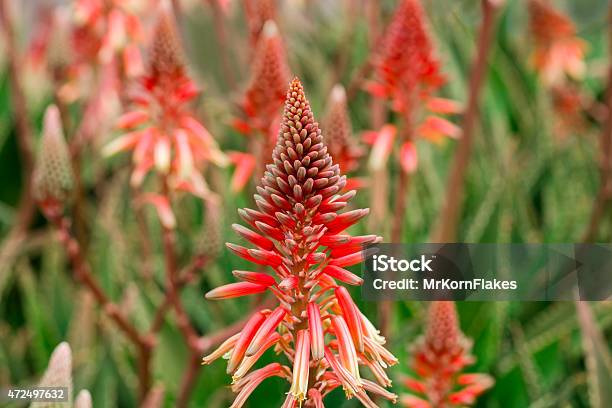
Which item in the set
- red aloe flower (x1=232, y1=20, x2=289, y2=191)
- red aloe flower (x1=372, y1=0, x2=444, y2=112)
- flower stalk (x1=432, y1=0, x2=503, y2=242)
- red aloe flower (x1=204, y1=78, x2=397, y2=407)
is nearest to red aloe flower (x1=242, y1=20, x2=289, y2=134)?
red aloe flower (x1=232, y1=20, x2=289, y2=191)

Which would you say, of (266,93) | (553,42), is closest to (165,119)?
(266,93)

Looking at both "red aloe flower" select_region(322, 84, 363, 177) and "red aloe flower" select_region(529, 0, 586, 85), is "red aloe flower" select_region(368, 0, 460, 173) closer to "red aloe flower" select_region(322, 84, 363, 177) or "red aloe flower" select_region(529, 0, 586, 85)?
"red aloe flower" select_region(322, 84, 363, 177)

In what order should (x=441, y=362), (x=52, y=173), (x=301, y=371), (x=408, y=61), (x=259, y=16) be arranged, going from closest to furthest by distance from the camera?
(x=301, y=371), (x=441, y=362), (x=52, y=173), (x=408, y=61), (x=259, y=16)

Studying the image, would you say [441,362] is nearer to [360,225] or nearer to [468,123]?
[360,225]

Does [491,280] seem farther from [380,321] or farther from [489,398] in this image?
[489,398]

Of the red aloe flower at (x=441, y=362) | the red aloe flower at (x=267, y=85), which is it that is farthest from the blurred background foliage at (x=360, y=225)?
the red aloe flower at (x=267, y=85)

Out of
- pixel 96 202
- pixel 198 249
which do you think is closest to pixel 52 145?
pixel 198 249
